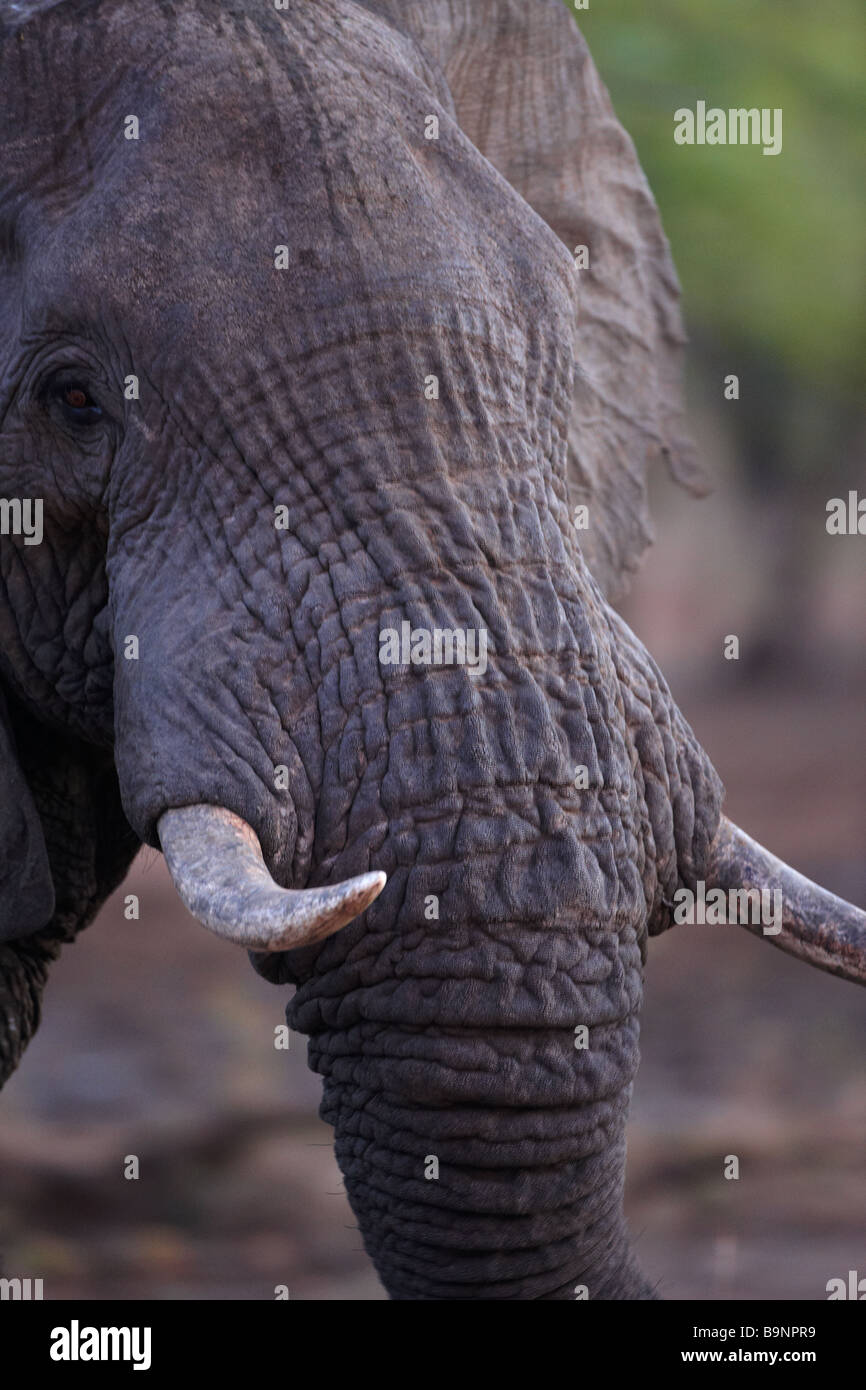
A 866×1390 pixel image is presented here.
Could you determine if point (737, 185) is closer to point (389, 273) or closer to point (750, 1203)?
point (750, 1203)

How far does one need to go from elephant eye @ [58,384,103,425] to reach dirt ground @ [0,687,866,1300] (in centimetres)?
87

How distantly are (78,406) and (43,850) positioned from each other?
2.11ft

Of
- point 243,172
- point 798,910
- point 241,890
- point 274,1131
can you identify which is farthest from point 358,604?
point 274,1131

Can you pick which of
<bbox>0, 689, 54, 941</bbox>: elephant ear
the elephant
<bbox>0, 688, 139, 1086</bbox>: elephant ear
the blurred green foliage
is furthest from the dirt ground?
the blurred green foliage

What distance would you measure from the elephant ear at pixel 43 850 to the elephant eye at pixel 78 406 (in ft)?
1.48

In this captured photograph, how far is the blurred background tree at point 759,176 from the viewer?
278 inches

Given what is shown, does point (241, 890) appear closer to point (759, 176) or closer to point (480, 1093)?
point (480, 1093)

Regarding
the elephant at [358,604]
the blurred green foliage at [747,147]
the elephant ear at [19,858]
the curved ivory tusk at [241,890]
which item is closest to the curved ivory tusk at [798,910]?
the elephant at [358,604]

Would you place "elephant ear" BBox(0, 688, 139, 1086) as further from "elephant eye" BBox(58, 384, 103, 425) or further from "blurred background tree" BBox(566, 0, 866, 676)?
"blurred background tree" BBox(566, 0, 866, 676)

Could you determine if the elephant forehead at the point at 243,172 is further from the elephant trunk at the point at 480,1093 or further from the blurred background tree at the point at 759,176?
the blurred background tree at the point at 759,176

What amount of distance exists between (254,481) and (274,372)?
0.14m

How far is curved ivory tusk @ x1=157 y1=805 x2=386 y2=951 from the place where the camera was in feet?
6.55

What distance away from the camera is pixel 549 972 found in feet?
7.49

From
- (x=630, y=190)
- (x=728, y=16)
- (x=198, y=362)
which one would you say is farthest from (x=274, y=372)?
(x=728, y=16)
